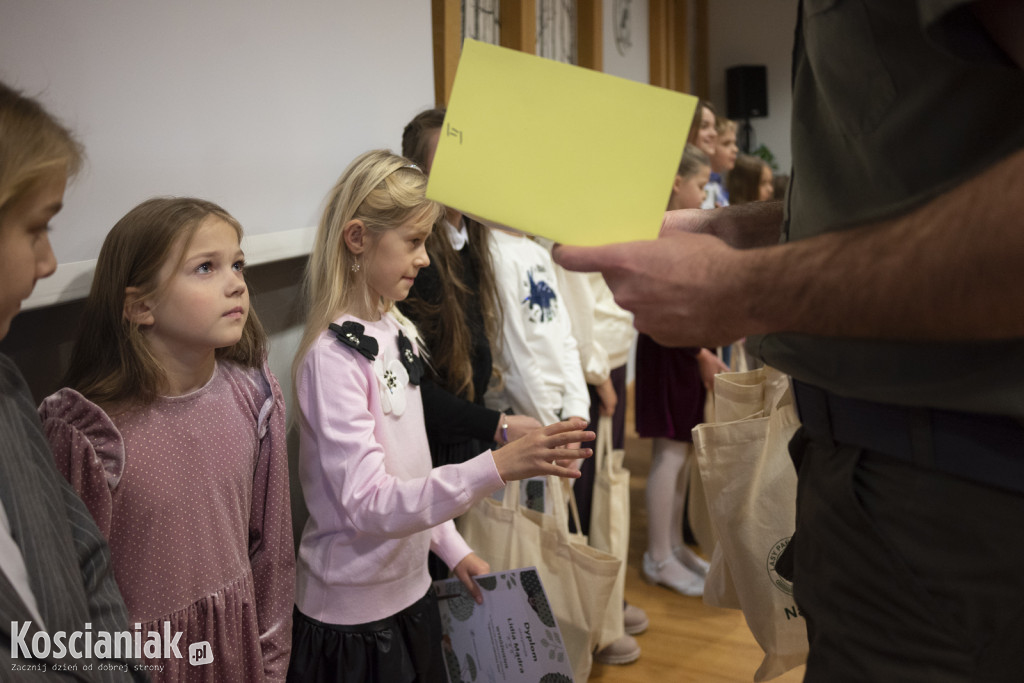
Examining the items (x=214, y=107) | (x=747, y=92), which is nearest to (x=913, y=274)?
(x=214, y=107)

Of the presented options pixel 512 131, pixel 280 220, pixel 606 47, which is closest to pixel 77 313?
pixel 280 220

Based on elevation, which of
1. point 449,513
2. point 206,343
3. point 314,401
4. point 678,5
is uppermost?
point 678,5

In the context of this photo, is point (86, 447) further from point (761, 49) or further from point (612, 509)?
point (761, 49)

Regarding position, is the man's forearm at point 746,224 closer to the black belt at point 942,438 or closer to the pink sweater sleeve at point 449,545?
the black belt at point 942,438

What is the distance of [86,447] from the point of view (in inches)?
49.4

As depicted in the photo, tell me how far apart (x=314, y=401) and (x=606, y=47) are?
379 cm

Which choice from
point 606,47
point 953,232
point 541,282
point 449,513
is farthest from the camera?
point 606,47

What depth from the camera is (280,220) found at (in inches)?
79.6

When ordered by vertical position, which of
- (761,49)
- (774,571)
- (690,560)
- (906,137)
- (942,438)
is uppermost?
(761,49)

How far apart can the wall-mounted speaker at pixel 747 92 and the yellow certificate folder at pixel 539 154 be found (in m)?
7.89

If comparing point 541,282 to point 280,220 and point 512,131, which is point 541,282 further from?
point 512,131

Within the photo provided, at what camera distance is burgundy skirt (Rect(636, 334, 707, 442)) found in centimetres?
307

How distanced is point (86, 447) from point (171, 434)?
0.53 ft

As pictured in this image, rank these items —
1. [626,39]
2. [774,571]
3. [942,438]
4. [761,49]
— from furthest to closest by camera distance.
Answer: [761,49]
[626,39]
[774,571]
[942,438]
